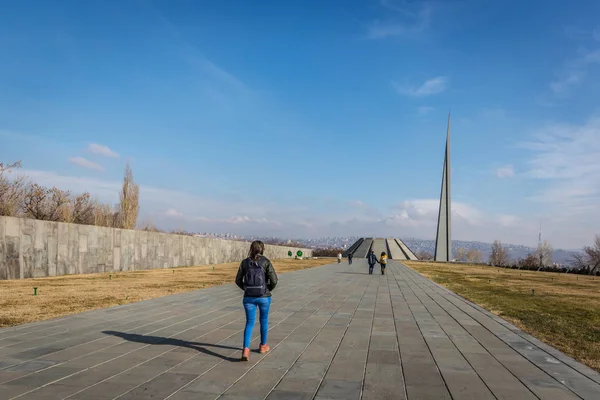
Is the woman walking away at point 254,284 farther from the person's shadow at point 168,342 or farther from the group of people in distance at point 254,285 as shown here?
the person's shadow at point 168,342

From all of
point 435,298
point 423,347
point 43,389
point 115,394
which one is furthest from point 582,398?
point 435,298

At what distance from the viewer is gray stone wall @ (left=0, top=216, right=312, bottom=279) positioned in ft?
56.1

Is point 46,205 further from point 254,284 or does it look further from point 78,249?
point 254,284

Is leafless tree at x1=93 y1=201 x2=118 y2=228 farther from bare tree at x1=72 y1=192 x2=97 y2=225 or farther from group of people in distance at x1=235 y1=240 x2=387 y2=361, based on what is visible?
group of people in distance at x1=235 y1=240 x2=387 y2=361

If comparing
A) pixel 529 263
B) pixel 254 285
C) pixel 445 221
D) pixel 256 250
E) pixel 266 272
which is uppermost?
pixel 445 221

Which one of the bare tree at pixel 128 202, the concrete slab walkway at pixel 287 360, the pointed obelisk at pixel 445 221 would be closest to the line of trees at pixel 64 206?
the bare tree at pixel 128 202

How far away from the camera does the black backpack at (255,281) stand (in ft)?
19.0

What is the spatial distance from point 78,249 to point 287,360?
1825 cm

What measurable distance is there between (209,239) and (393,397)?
116 ft

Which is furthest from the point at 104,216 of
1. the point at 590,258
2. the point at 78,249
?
the point at 590,258

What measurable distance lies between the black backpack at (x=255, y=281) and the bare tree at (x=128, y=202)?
44.8 meters

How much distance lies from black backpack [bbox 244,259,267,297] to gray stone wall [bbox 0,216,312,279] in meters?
15.0

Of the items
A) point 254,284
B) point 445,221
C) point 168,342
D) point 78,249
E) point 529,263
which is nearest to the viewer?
point 254,284

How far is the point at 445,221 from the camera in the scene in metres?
75.8
